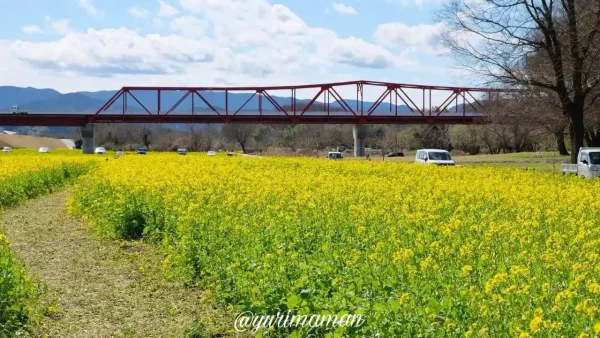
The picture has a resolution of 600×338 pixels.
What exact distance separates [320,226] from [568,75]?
1141 inches

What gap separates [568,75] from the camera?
35469 mm

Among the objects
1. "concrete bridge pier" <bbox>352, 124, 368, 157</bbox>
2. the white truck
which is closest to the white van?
the white truck

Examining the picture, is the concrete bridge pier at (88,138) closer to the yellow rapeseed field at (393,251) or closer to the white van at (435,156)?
the white van at (435,156)

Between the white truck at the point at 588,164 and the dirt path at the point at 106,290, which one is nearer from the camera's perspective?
the dirt path at the point at 106,290

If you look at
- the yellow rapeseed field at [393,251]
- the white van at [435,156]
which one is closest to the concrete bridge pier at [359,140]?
the white van at [435,156]

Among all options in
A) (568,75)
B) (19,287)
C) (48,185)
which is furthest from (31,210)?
(568,75)

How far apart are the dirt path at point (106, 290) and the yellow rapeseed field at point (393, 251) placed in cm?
40

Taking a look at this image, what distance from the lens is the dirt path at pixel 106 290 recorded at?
8586 mm

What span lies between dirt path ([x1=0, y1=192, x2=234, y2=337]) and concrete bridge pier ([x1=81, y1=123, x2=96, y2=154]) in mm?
76383

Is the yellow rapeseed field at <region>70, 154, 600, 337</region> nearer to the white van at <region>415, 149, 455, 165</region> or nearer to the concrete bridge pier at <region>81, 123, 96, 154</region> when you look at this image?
the white van at <region>415, 149, 455, 165</region>

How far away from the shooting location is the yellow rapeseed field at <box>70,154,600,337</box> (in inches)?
223

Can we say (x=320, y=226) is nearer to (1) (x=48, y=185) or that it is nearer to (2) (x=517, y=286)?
(2) (x=517, y=286)

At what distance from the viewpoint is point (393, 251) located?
8102 mm

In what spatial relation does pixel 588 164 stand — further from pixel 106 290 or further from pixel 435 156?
pixel 106 290
